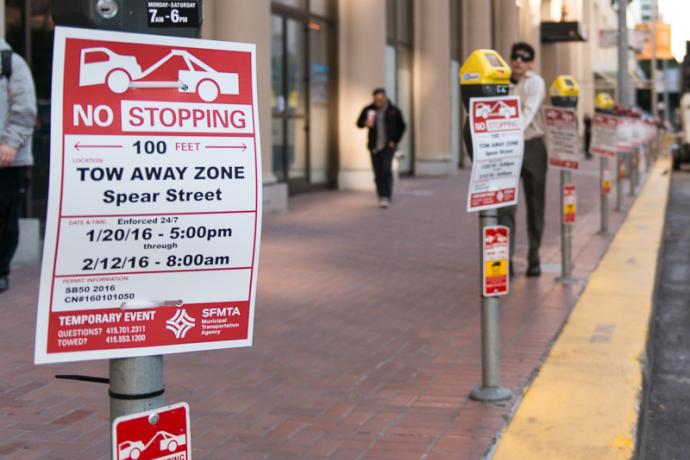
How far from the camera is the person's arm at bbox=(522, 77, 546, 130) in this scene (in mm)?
9273

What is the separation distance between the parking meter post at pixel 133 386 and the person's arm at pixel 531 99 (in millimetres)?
6985

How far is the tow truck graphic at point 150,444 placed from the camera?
2.58 metres

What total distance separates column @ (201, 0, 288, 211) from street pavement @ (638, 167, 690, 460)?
18.9ft

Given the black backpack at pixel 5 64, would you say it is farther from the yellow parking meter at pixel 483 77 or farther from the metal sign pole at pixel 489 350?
the metal sign pole at pixel 489 350

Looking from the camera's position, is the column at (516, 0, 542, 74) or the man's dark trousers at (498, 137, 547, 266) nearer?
the man's dark trousers at (498, 137, 547, 266)

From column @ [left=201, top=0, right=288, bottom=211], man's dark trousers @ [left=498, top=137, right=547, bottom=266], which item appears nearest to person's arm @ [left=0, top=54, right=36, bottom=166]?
man's dark trousers @ [left=498, top=137, right=547, bottom=266]

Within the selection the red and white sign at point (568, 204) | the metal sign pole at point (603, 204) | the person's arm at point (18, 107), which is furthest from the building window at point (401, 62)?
the person's arm at point (18, 107)

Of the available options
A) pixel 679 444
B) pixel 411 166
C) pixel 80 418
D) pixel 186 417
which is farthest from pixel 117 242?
pixel 411 166

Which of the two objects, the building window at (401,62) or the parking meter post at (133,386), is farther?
the building window at (401,62)

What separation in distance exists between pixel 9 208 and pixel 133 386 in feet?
18.6

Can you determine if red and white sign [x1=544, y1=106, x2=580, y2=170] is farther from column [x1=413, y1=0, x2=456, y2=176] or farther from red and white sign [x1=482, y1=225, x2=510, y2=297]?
column [x1=413, y1=0, x2=456, y2=176]

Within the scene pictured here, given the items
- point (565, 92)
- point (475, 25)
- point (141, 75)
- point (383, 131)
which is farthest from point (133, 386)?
point (475, 25)

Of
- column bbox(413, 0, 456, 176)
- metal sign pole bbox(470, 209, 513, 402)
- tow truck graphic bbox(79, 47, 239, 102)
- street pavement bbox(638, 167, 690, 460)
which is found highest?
column bbox(413, 0, 456, 176)

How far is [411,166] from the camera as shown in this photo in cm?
2662
